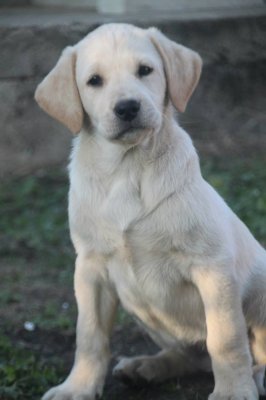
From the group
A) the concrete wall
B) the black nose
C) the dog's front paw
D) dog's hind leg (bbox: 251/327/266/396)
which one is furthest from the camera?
the concrete wall

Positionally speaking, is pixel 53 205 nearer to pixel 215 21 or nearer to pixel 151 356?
pixel 215 21

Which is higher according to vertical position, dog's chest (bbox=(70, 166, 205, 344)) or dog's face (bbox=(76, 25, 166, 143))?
dog's face (bbox=(76, 25, 166, 143))

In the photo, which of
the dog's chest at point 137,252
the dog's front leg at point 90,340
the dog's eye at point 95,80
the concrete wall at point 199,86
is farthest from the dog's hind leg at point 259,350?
the concrete wall at point 199,86

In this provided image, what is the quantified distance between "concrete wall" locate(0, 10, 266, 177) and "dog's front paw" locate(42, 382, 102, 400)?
382 centimetres

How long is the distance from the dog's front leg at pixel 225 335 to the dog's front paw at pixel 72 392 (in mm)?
577

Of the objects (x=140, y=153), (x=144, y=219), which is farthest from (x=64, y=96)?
(x=144, y=219)

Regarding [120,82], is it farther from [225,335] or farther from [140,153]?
[225,335]

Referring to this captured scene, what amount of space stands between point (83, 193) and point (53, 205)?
3208 mm

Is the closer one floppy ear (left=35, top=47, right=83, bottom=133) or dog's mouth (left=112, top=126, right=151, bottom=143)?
dog's mouth (left=112, top=126, right=151, bottom=143)

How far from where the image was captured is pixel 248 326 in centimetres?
489

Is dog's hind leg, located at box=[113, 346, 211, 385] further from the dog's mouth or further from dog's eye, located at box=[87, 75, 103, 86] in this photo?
dog's eye, located at box=[87, 75, 103, 86]

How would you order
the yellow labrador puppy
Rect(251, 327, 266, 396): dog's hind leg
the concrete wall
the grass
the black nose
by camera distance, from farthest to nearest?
the concrete wall
the grass
Rect(251, 327, 266, 396): dog's hind leg
the yellow labrador puppy
the black nose

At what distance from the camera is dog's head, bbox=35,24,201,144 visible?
4.37 metres

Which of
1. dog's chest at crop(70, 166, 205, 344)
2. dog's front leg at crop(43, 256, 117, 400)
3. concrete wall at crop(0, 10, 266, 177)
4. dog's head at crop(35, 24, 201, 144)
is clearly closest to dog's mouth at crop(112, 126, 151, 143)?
dog's head at crop(35, 24, 201, 144)
